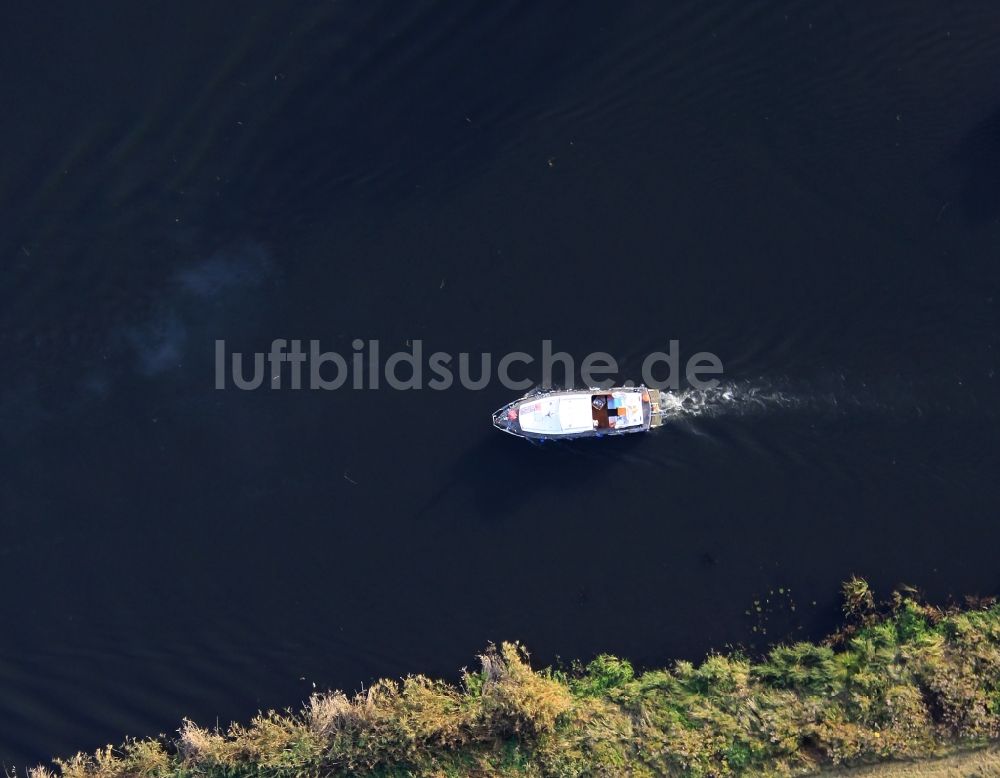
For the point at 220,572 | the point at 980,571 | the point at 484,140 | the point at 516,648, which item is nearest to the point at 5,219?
the point at 220,572

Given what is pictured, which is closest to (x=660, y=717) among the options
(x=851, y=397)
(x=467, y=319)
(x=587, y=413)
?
(x=587, y=413)

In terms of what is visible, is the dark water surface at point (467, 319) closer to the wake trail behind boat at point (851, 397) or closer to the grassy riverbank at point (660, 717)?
the wake trail behind boat at point (851, 397)

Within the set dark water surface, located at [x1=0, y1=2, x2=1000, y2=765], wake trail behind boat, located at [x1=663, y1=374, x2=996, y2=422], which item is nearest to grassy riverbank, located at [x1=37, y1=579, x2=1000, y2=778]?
dark water surface, located at [x1=0, y1=2, x2=1000, y2=765]

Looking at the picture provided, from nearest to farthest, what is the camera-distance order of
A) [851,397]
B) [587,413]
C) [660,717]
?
[660,717] → [587,413] → [851,397]

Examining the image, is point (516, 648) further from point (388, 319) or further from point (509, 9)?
point (509, 9)

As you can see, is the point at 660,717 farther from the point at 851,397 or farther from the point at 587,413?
the point at 851,397

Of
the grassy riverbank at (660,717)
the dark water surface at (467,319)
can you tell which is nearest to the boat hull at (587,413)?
the dark water surface at (467,319)

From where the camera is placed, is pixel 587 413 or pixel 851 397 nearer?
pixel 587 413
